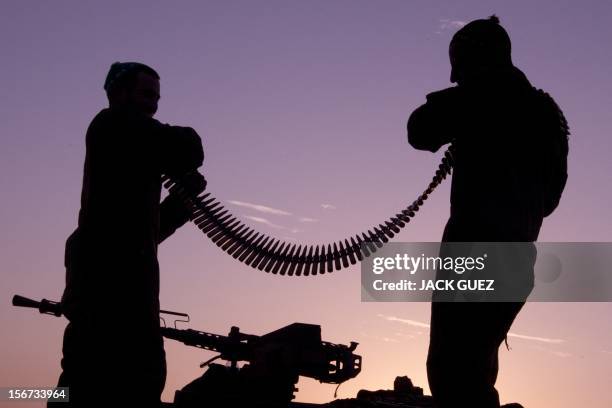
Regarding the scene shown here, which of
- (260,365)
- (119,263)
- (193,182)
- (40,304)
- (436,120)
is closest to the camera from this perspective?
(436,120)

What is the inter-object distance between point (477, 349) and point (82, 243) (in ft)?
8.97

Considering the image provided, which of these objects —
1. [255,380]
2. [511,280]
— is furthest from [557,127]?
[255,380]

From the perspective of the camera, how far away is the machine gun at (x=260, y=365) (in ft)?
37.3

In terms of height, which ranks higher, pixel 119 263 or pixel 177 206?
pixel 177 206

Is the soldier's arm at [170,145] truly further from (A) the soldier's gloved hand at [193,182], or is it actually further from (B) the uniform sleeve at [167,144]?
(A) the soldier's gloved hand at [193,182]

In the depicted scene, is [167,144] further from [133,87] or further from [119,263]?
[119,263]

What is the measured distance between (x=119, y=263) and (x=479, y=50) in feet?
9.27

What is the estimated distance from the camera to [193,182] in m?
6.36

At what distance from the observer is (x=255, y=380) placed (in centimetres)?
1348

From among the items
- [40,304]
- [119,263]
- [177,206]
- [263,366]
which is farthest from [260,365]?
[119,263]

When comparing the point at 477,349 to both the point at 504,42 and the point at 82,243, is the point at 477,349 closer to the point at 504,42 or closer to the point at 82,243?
the point at 504,42

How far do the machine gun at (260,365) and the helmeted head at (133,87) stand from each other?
5021 millimetres

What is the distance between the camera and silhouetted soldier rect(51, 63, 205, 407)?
504cm

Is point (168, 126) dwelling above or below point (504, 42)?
below
